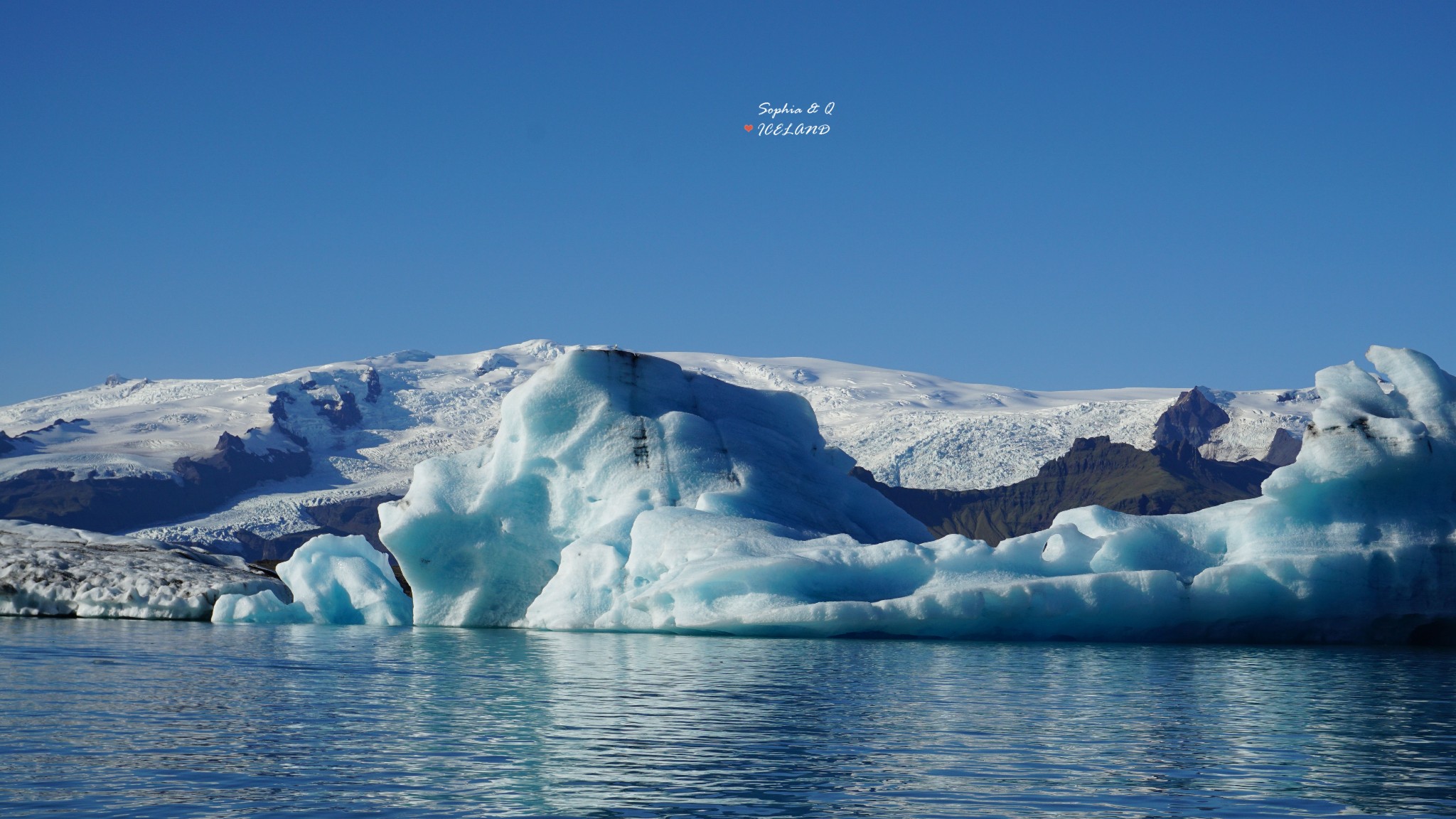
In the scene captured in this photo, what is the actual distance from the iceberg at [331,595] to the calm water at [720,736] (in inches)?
421

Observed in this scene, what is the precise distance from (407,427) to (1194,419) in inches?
4019

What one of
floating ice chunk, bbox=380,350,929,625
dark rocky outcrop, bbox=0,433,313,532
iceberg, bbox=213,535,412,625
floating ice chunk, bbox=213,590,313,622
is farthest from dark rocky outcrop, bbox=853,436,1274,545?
floating ice chunk, bbox=380,350,929,625

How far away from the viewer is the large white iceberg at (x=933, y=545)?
60.8 ft

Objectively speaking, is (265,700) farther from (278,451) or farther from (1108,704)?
(278,451)

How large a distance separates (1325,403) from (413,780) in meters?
16.0

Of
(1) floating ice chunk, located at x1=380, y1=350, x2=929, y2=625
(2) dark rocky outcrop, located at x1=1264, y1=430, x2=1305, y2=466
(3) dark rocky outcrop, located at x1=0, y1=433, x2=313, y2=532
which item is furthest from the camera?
(2) dark rocky outcrop, located at x1=1264, y1=430, x2=1305, y2=466

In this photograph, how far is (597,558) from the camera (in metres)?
21.1

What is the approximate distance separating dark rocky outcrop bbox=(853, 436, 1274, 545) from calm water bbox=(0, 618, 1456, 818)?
143771 mm

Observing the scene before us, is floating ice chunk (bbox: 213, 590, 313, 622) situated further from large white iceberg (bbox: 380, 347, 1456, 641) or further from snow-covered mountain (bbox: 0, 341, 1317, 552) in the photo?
snow-covered mountain (bbox: 0, 341, 1317, 552)

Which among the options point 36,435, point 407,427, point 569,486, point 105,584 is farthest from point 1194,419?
point 569,486

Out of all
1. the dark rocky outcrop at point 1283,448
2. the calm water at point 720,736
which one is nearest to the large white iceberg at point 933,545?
the calm water at point 720,736

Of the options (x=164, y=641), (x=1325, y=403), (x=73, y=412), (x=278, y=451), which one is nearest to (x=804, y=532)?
(x=1325, y=403)

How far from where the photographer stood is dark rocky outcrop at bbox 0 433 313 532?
516 feet

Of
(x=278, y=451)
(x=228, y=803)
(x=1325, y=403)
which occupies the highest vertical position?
(x=278, y=451)
